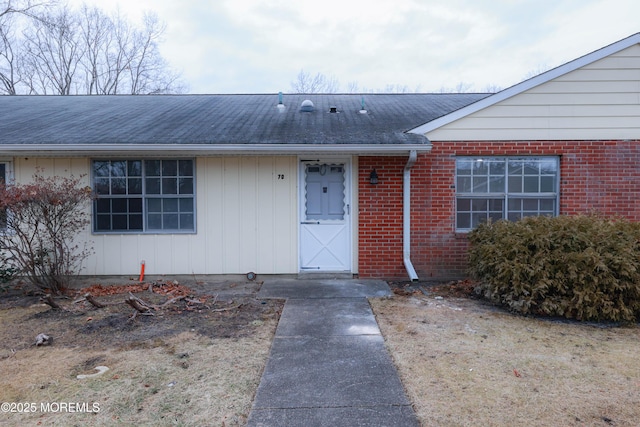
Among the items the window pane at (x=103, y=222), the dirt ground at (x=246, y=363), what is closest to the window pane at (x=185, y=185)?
the window pane at (x=103, y=222)

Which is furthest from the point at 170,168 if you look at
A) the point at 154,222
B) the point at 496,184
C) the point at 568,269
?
the point at 568,269

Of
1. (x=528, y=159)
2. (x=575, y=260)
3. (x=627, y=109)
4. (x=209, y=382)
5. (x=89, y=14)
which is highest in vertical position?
(x=89, y=14)

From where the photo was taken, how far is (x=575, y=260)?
4891 mm

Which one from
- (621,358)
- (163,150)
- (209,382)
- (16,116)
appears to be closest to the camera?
(209,382)

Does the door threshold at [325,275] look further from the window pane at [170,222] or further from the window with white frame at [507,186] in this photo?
the window pane at [170,222]

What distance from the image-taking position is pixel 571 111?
6.82 metres

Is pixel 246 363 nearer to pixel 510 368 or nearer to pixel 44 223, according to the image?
pixel 510 368

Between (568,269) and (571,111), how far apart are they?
3.35 metres

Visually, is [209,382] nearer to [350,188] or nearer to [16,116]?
[350,188]

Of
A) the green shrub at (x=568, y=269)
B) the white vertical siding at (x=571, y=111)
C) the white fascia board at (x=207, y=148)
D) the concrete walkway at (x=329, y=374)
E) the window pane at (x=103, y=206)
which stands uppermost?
the white vertical siding at (x=571, y=111)

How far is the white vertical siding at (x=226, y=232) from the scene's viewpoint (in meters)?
7.16

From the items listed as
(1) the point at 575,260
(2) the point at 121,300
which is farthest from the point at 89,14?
(1) the point at 575,260

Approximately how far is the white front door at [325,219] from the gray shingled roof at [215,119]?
723 mm

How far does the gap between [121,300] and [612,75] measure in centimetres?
871
